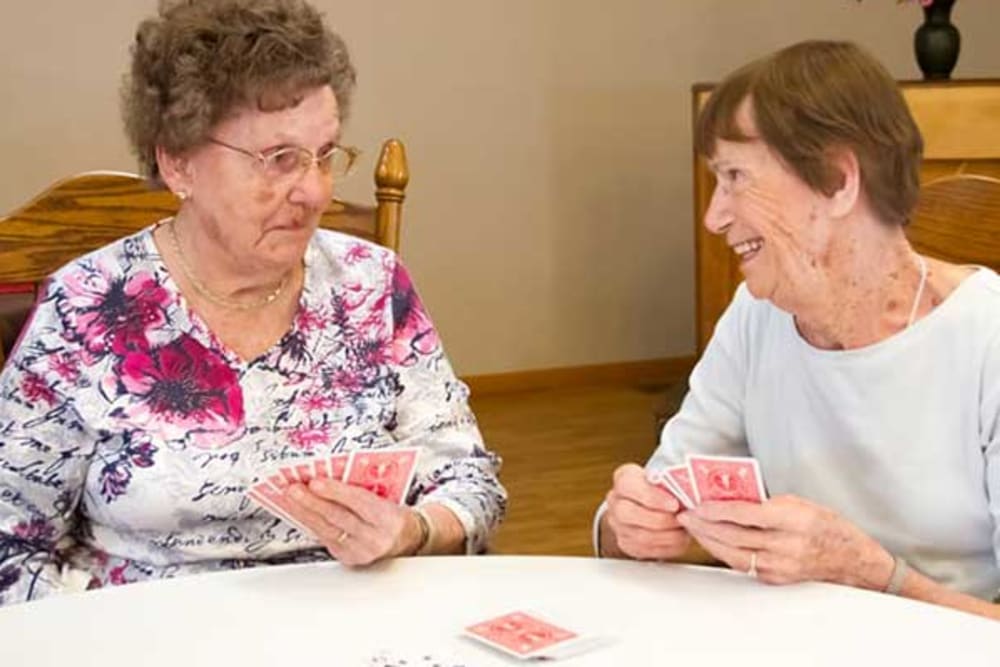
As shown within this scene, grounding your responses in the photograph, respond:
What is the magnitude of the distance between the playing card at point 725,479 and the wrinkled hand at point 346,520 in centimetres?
33

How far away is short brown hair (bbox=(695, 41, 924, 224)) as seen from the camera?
5.56ft

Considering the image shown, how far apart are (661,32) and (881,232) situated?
4342mm

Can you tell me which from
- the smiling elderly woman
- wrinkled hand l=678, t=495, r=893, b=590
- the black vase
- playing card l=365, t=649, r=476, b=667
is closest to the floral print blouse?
the smiling elderly woman

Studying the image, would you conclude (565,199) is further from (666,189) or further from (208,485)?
(208,485)

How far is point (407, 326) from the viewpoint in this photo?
206cm

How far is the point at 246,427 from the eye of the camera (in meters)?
1.92

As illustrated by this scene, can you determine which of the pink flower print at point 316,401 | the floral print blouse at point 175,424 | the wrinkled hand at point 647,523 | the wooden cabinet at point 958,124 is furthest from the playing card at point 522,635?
the wooden cabinet at point 958,124

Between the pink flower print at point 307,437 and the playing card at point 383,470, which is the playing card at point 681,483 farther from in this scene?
the pink flower print at point 307,437

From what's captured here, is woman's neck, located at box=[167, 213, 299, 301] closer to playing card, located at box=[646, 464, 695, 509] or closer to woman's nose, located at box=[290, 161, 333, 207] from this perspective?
woman's nose, located at box=[290, 161, 333, 207]

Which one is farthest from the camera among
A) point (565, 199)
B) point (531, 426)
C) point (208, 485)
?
point (565, 199)

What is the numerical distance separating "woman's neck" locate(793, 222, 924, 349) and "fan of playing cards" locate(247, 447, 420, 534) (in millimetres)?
510

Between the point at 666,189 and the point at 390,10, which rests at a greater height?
the point at 390,10

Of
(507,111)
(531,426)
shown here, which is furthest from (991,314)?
(507,111)

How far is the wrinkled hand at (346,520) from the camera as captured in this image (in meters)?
1.61
